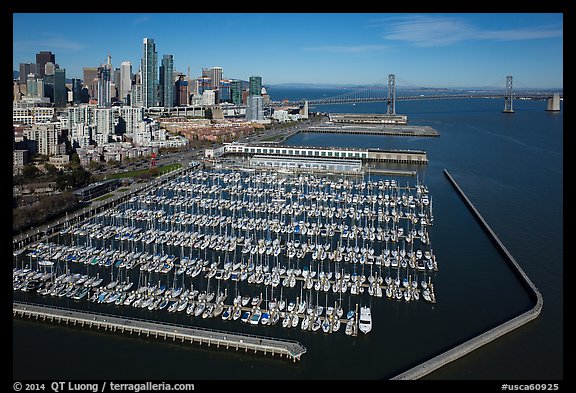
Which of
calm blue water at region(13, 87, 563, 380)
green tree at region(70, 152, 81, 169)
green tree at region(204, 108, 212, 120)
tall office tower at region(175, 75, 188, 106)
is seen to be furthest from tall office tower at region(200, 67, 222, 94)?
calm blue water at region(13, 87, 563, 380)

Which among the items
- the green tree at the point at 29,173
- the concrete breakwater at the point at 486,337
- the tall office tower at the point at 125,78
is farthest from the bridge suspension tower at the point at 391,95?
the concrete breakwater at the point at 486,337

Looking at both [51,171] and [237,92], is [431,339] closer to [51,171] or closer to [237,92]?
[51,171]

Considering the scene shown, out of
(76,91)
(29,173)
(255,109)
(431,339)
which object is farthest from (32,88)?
(431,339)

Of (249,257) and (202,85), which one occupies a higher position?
A: (202,85)

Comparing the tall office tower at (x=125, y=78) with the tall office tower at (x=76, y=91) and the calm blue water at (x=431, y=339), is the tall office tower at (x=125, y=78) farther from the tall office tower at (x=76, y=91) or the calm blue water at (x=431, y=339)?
the calm blue water at (x=431, y=339)

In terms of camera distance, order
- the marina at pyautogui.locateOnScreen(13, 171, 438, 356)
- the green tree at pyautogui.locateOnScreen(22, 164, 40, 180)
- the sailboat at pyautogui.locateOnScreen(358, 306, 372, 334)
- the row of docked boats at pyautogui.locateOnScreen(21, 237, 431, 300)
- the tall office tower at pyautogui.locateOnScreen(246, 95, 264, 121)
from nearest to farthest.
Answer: the sailboat at pyautogui.locateOnScreen(358, 306, 372, 334) < the marina at pyautogui.locateOnScreen(13, 171, 438, 356) < the row of docked boats at pyautogui.locateOnScreen(21, 237, 431, 300) < the green tree at pyautogui.locateOnScreen(22, 164, 40, 180) < the tall office tower at pyautogui.locateOnScreen(246, 95, 264, 121)

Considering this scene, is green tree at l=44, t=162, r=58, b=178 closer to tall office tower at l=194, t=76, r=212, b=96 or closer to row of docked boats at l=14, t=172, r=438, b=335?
row of docked boats at l=14, t=172, r=438, b=335

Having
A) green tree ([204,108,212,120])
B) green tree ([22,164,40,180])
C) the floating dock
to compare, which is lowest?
green tree ([22,164,40,180])
